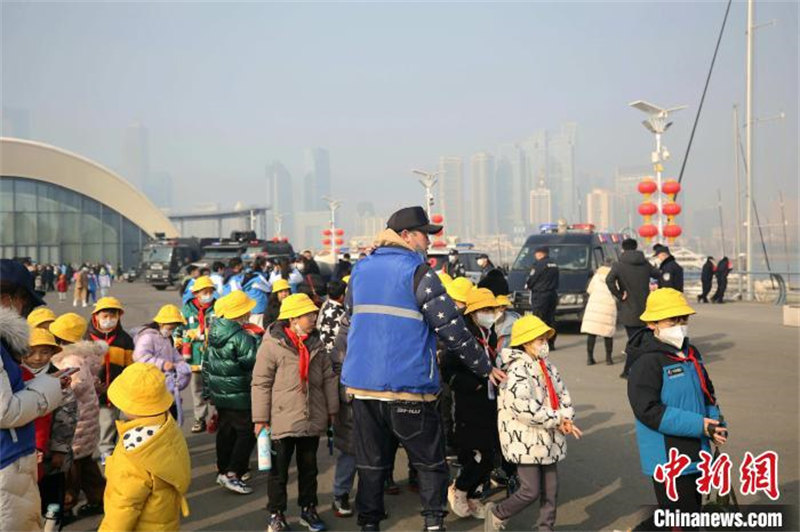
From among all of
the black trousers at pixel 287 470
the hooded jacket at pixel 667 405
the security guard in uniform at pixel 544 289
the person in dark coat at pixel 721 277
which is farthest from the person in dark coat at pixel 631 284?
the person in dark coat at pixel 721 277

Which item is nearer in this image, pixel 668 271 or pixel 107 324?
pixel 107 324

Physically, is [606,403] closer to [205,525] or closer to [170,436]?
[205,525]

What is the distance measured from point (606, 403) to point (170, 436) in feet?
21.1

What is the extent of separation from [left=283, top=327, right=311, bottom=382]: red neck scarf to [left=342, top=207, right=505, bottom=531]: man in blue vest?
820mm

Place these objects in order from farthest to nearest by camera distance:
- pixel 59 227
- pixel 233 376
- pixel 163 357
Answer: pixel 59 227, pixel 163 357, pixel 233 376

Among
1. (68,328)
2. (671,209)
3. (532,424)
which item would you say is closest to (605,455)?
(532,424)

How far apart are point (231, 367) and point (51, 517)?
172 centimetres

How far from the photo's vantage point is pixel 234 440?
20.9 feet

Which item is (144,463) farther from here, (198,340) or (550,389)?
(198,340)

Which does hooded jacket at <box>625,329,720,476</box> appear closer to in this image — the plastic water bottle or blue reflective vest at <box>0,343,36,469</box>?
the plastic water bottle

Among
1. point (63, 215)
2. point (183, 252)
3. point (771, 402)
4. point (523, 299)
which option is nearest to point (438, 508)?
point (771, 402)

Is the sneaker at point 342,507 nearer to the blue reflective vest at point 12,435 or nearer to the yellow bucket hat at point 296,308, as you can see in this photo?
the yellow bucket hat at point 296,308

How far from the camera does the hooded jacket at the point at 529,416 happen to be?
4707 mm

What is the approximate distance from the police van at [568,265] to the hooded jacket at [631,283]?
13.4ft
